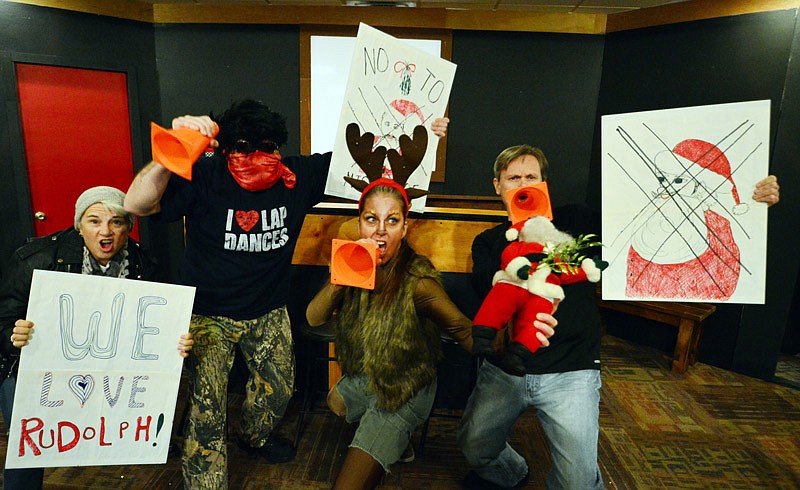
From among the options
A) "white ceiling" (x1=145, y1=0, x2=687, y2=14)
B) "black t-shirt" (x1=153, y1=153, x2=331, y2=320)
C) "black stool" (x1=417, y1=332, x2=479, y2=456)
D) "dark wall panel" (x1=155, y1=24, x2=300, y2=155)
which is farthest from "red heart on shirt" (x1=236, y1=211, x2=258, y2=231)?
"white ceiling" (x1=145, y1=0, x2=687, y2=14)

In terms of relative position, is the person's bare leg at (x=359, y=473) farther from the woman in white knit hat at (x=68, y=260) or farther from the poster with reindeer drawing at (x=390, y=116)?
the poster with reindeer drawing at (x=390, y=116)

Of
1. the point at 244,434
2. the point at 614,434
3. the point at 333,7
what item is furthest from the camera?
the point at 333,7

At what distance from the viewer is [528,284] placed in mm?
1338

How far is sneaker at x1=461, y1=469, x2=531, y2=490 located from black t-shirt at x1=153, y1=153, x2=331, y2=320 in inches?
47.8

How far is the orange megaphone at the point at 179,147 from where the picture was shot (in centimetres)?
134

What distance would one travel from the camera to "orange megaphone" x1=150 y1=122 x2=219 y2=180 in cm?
134

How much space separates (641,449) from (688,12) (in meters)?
3.20

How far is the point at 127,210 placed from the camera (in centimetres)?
170

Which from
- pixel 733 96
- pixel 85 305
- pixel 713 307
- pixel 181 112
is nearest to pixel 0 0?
pixel 181 112

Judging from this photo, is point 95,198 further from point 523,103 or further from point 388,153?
point 523,103

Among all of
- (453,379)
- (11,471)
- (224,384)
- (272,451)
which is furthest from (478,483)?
(11,471)

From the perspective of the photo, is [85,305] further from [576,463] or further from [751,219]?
[751,219]

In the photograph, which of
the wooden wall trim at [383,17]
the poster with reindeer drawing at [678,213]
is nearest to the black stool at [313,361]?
the poster with reindeer drawing at [678,213]

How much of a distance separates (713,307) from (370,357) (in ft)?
9.60
